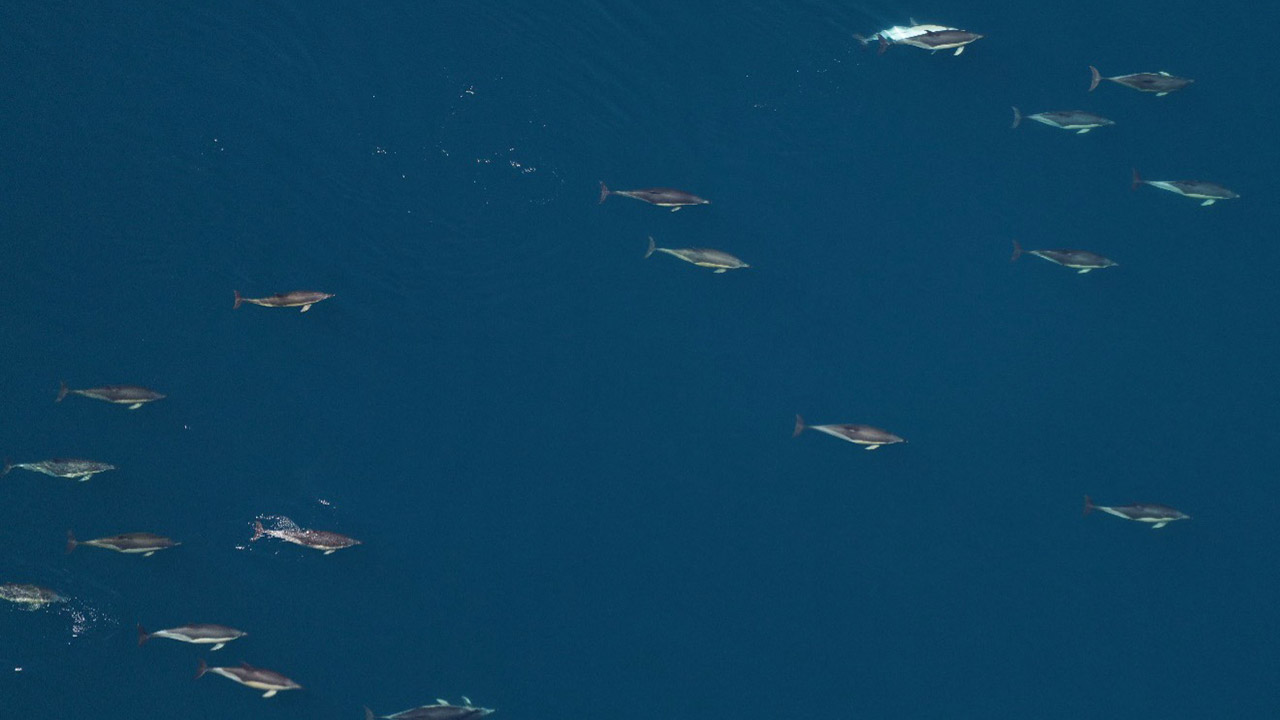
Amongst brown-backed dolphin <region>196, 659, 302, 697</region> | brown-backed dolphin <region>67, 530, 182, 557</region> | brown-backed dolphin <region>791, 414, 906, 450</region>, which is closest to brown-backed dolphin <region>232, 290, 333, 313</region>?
brown-backed dolphin <region>67, 530, 182, 557</region>

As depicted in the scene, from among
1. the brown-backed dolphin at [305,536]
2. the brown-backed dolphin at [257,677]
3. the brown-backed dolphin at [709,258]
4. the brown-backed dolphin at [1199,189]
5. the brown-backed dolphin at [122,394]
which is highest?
the brown-backed dolphin at [1199,189]

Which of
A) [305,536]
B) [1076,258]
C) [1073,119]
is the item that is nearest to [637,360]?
[305,536]

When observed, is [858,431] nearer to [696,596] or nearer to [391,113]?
[696,596]

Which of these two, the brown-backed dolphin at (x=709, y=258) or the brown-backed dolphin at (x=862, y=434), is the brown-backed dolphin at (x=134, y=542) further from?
the brown-backed dolphin at (x=862, y=434)

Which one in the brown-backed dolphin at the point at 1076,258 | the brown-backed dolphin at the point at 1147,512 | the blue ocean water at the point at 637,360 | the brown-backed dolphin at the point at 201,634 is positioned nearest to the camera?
the brown-backed dolphin at the point at 201,634

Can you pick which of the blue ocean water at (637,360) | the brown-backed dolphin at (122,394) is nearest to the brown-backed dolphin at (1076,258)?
the blue ocean water at (637,360)

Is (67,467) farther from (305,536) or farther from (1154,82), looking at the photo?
(1154,82)
